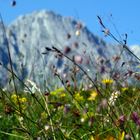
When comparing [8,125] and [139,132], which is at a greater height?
[8,125]

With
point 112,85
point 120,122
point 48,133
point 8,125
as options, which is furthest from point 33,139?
point 112,85

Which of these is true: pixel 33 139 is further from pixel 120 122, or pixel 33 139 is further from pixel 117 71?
pixel 117 71

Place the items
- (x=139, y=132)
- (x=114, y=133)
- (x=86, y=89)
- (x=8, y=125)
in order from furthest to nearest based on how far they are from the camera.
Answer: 1. (x=86, y=89)
2. (x=8, y=125)
3. (x=114, y=133)
4. (x=139, y=132)

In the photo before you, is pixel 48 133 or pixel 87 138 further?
pixel 87 138

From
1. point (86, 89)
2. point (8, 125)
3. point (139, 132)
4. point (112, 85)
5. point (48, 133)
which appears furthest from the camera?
point (86, 89)

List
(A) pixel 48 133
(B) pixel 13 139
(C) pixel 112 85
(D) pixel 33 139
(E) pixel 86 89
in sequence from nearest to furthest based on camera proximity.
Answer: (D) pixel 33 139 → (A) pixel 48 133 → (B) pixel 13 139 → (C) pixel 112 85 → (E) pixel 86 89

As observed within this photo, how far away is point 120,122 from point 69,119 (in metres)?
1.55

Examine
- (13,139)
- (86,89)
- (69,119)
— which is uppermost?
(86,89)

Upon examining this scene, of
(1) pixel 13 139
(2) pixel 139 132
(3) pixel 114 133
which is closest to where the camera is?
(2) pixel 139 132

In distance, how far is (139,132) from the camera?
7.35 feet

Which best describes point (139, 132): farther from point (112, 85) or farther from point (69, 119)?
point (112, 85)

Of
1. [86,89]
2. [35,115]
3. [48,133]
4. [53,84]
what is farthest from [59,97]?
[48,133]

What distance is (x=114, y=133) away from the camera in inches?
94.9

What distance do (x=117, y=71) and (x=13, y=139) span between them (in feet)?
3.22
